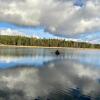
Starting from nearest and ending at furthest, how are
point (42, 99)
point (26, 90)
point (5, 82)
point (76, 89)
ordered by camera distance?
point (42, 99), point (26, 90), point (76, 89), point (5, 82)

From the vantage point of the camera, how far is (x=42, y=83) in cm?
3834

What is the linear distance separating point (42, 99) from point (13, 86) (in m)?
8.05

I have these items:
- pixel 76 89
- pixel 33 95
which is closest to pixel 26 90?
pixel 33 95

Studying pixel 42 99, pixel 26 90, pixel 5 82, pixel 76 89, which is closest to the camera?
pixel 42 99

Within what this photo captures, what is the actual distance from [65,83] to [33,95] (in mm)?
10675

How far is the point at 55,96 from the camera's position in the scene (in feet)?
95.9

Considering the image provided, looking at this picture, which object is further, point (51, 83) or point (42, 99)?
point (51, 83)

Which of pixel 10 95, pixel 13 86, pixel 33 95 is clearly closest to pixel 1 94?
pixel 10 95

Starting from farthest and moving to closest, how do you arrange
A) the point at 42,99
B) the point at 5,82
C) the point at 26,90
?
the point at 5,82, the point at 26,90, the point at 42,99

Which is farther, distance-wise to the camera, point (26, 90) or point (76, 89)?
point (76, 89)

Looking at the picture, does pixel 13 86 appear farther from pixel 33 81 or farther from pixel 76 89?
pixel 76 89

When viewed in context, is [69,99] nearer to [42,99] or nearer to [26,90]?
[42,99]

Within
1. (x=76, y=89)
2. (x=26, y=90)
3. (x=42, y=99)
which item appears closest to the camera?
(x=42, y=99)

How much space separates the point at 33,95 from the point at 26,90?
2.79 meters
